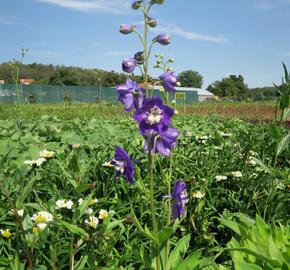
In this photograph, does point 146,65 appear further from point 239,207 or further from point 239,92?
point 239,92

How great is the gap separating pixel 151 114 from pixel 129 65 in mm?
257

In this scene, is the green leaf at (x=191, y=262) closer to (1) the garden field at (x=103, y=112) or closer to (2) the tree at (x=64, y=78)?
(1) the garden field at (x=103, y=112)

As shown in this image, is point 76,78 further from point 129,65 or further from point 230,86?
point 129,65

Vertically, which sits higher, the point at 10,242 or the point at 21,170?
the point at 21,170

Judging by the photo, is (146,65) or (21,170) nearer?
(146,65)

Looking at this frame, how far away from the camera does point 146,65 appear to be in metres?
1.70

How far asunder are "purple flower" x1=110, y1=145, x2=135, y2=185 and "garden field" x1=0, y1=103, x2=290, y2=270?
0.09 ft

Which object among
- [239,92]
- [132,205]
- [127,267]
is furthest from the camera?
[239,92]

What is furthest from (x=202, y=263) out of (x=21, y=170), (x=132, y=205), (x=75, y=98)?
(x=75, y=98)

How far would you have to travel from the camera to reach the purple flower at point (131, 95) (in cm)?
164

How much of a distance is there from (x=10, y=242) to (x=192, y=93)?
166 ft

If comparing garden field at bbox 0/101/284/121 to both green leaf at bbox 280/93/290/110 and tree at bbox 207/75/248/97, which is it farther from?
tree at bbox 207/75/248/97

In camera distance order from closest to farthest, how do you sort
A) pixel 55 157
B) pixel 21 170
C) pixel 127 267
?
pixel 127 267 < pixel 21 170 < pixel 55 157

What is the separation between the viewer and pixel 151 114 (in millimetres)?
1575
